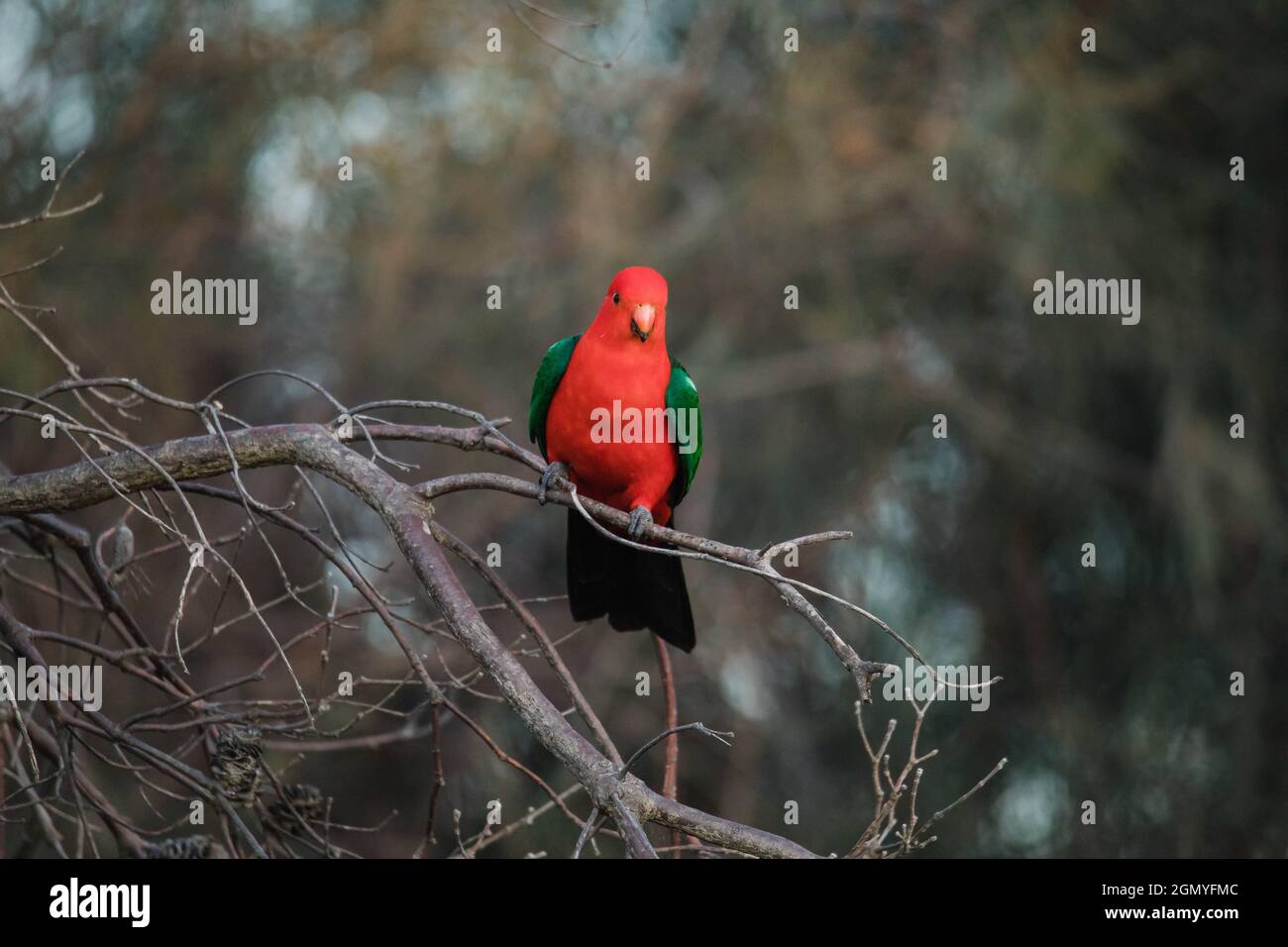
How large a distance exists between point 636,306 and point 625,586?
97 centimetres

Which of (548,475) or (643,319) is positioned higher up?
(643,319)

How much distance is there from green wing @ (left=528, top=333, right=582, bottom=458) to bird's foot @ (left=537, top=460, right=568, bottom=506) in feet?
0.97

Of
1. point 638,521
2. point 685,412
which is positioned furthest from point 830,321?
point 638,521

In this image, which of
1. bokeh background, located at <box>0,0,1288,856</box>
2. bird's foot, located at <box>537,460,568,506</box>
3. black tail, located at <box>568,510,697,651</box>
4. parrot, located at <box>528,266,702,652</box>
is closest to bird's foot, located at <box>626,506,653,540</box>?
parrot, located at <box>528,266,702,652</box>

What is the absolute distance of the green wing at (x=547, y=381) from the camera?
15.6 ft

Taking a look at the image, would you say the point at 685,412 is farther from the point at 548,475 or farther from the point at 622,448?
the point at 548,475

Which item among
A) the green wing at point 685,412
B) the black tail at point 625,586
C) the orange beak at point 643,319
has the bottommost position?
the black tail at point 625,586

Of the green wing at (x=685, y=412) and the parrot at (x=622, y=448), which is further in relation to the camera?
the green wing at (x=685, y=412)

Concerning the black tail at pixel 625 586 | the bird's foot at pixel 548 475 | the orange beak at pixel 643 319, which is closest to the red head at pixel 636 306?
the orange beak at pixel 643 319

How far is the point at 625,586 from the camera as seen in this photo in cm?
451

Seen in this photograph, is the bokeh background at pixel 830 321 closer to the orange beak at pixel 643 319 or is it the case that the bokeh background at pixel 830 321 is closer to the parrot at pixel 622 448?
the parrot at pixel 622 448
